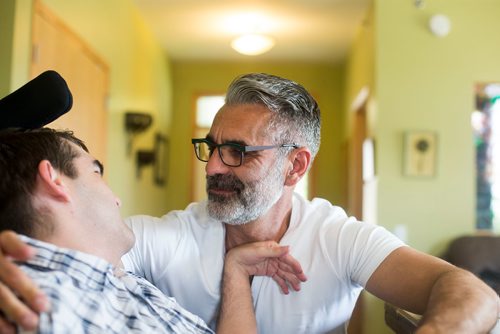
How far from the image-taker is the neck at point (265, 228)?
171 cm

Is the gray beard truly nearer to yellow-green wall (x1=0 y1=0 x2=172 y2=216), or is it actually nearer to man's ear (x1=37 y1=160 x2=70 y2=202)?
man's ear (x1=37 y1=160 x2=70 y2=202)

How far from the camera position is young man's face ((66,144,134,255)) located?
1.16 meters

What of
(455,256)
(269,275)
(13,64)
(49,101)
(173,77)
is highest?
(173,77)

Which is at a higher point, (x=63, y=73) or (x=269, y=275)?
(x=63, y=73)

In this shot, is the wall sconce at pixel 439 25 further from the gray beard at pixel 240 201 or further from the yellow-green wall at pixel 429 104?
the gray beard at pixel 240 201

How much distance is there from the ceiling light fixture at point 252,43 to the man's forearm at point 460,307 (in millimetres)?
4030

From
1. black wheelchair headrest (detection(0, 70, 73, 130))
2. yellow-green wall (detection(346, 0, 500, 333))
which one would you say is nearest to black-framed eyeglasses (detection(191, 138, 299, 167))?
black wheelchair headrest (detection(0, 70, 73, 130))

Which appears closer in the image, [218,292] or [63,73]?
[218,292]

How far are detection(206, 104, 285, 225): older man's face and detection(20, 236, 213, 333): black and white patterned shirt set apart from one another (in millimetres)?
460

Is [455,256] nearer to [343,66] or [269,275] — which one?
[269,275]

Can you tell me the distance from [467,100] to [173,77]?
3.87 metres

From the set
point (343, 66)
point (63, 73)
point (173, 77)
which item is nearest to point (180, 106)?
point (173, 77)

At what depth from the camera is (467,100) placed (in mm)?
4137

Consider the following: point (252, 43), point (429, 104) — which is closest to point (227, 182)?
point (429, 104)
